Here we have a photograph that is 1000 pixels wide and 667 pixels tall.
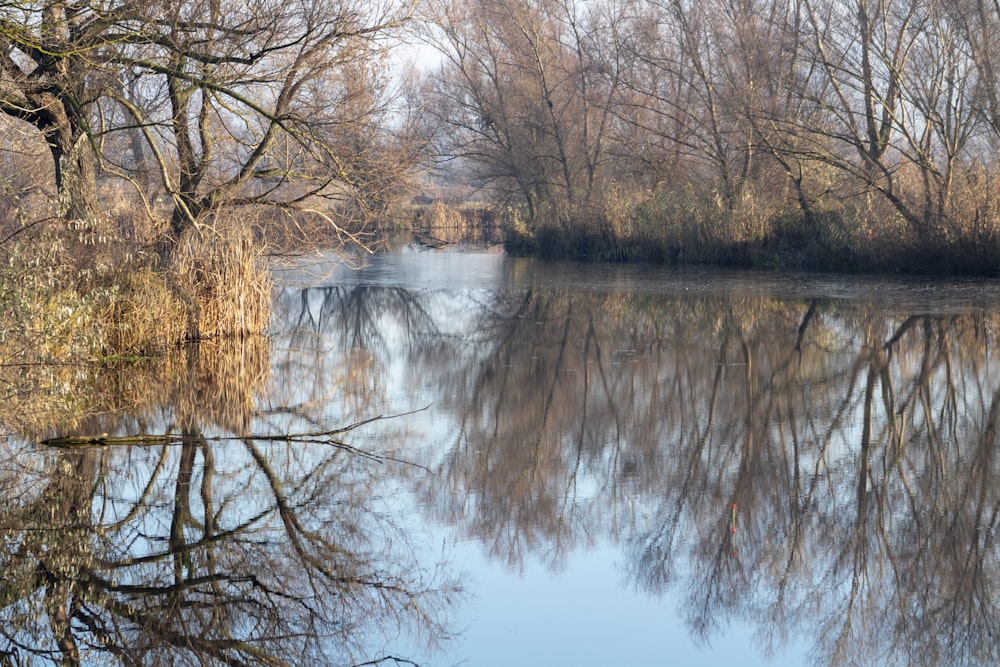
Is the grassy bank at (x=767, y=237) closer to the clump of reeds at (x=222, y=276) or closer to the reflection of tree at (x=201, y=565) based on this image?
the clump of reeds at (x=222, y=276)

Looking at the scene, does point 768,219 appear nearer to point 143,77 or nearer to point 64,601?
point 143,77

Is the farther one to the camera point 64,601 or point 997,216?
point 997,216

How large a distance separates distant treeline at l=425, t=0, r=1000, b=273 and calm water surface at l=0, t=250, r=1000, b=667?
992 centimetres

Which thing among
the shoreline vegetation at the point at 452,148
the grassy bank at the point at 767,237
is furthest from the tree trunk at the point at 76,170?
the grassy bank at the point at 767,237

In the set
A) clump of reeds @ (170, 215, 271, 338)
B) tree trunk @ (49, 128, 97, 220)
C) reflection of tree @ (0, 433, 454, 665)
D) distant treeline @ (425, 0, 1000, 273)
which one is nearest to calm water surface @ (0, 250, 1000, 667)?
reflection of tree @ (0, 433, 454, 665)

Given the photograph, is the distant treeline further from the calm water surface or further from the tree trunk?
the calm water surface

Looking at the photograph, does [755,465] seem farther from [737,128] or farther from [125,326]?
[737,128]

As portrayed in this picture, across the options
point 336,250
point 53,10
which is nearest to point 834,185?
point 336,250

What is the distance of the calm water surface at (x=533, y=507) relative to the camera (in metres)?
4.39

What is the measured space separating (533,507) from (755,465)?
1579 mm

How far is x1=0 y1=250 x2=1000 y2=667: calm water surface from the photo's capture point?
4.39m

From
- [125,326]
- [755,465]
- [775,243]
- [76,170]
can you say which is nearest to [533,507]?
[755,465]

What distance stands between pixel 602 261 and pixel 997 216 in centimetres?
1058

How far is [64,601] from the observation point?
177 inches
